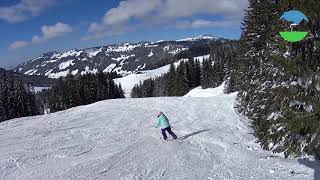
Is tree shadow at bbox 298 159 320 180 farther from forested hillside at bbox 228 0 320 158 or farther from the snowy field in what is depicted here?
forested hillside at bbox 228 0 320 158

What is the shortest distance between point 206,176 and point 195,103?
861 inches

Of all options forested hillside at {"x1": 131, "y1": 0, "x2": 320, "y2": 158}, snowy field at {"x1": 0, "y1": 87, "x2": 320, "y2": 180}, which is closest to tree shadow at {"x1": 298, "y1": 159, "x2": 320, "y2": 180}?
snowy field at {"x1": 0, "y1": 87, "x2": 320, "y2": 180}

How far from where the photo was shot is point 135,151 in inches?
706

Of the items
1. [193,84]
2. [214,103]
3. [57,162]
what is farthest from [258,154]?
[193,84]

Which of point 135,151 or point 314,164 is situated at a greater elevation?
point 314,164

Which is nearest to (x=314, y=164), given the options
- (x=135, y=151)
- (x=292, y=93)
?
(x=292, y=93)

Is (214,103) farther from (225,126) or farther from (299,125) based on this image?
(299,125)

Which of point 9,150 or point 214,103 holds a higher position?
point 9,150

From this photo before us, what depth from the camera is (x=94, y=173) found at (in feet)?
47.2

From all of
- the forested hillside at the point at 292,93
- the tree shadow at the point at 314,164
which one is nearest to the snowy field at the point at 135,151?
the tree shadow at the point at 314,164

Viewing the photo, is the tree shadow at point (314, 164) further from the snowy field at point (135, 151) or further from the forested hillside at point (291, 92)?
the forested hillside at point (291, 92)

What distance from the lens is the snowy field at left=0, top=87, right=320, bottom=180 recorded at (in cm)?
1453

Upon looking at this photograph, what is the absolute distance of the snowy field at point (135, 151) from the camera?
47.7ft

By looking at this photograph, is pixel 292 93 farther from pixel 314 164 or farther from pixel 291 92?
pixel 314 164
